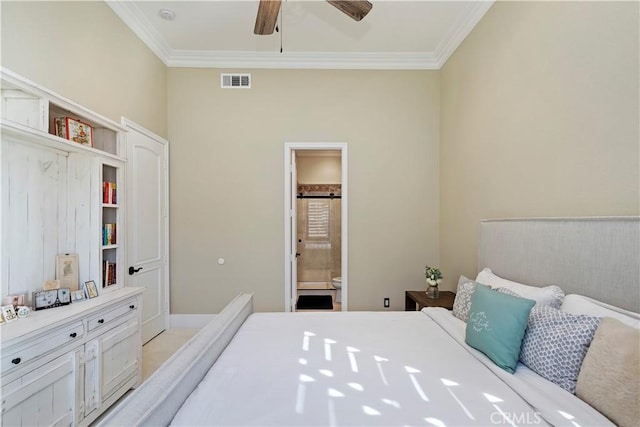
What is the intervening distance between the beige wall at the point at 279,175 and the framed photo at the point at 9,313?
192cm

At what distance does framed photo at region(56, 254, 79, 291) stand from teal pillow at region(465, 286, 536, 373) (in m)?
2.52

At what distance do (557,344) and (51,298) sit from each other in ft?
8.81

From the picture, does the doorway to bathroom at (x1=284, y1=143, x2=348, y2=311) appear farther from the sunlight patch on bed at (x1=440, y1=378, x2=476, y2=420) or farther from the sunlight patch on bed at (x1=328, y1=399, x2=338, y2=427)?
the sunlight patch on bed at (x1=328, y1=399, x2=338, y2=427)

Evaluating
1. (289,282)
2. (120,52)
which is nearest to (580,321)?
(289,282)

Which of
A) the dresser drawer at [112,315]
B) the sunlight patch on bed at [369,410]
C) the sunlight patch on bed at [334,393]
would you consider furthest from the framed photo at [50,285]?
the sunlight patch on bed at [369,410]

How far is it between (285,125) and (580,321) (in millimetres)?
3136

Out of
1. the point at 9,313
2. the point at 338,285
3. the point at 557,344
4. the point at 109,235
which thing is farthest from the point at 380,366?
the point at 338,285

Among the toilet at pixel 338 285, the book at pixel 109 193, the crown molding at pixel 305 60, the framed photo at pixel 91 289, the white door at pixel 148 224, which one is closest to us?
the framed photo at pixel 91 289

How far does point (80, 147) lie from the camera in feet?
6.14

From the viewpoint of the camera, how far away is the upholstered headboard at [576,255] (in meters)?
1.24

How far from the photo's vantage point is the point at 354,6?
6.19 ft

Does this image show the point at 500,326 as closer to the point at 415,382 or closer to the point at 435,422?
the point at 415,382

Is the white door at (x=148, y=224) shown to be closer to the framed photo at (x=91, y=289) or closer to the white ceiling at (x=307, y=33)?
the framed photo at (x=91, y=289)

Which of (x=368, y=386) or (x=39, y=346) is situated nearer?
(x=368, y=386)
